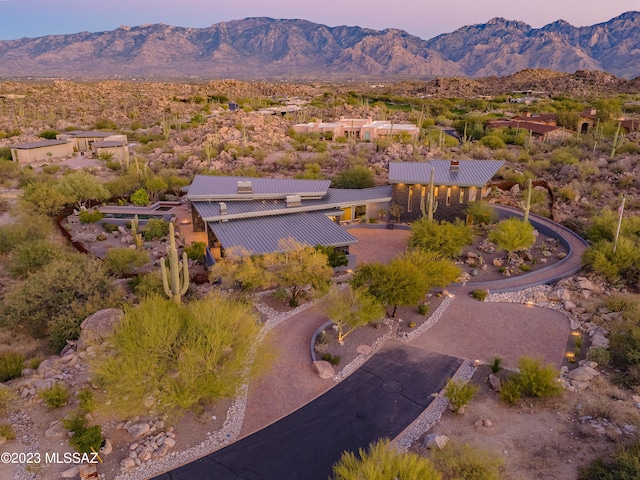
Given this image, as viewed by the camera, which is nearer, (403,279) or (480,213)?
(403,279)

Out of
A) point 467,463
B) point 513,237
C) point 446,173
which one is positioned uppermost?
point 446,173

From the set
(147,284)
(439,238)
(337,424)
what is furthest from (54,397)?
(439,238)

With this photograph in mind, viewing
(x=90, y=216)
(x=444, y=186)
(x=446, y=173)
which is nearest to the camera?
(x=444, y=186)

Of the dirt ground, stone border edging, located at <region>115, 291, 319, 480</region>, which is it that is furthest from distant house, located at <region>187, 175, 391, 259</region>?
the dirt ground

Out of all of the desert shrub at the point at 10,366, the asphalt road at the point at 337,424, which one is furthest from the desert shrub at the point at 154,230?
the asphalt road at the point at 337,424

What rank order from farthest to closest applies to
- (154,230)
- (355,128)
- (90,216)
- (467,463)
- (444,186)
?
1. (355,128)
2. (90,216)
3. (444,186)
4. (154,230)
5. (467,463)

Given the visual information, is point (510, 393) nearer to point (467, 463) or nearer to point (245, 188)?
point (467, 463)

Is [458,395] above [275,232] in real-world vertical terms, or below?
below
